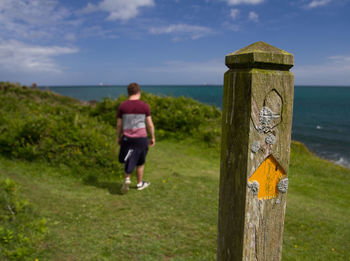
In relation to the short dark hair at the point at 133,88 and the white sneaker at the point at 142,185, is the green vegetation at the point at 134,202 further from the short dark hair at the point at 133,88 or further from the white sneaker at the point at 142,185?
the short dark hair at the point at 133,88


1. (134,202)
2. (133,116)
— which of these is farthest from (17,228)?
(133,116)

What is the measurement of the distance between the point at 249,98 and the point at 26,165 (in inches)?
299

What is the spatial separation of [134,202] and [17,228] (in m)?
2.20

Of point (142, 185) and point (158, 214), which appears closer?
point (158, 214)

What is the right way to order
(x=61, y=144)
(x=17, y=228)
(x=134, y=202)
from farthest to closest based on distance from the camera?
1. (x=61, y=144)
2. (x=134, y=202)
3. (x=17, y=228)

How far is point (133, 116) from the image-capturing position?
18.4 feet

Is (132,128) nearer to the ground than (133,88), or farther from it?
nearer to the ground

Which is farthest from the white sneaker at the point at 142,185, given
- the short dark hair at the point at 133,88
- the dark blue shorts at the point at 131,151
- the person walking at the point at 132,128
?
the short dark hair at the point at 133,88

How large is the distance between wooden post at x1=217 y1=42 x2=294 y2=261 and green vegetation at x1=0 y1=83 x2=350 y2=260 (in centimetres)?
239

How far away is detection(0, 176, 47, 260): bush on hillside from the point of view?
3.55 m

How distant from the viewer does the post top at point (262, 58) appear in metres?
1.47

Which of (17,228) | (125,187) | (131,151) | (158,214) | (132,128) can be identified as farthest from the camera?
(125,187)

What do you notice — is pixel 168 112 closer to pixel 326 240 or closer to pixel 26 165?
pixel 26 165

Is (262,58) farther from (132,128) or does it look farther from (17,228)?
(132,128)
